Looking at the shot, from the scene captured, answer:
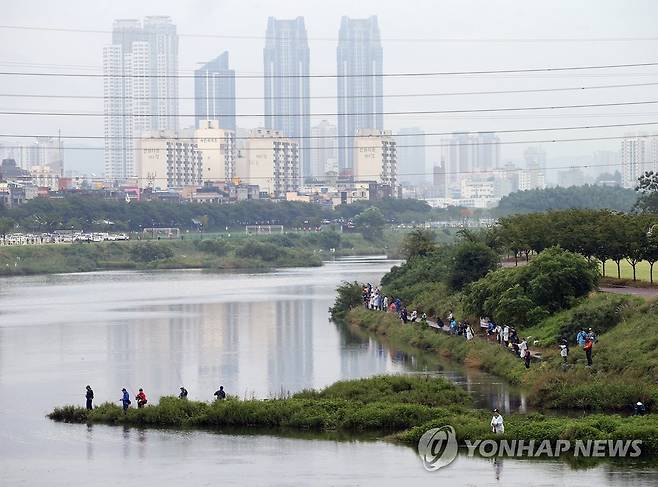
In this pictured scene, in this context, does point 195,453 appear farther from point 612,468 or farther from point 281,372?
point 281,372

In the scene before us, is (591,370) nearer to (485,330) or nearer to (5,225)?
(485,330)

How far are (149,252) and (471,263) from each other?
40.7m

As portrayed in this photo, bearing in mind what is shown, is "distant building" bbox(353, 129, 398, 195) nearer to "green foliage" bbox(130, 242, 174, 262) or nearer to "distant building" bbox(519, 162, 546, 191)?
"distant building" bbox(519, 162, 546, 191)

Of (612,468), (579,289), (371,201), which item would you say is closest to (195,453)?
(612,468)

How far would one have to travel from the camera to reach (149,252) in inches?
2896

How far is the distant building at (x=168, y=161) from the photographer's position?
139m

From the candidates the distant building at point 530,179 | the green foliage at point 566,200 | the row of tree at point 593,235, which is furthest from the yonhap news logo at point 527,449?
the distant building at point 530,179

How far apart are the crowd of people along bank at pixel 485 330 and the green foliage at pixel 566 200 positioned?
2158 inches

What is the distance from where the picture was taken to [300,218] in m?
100

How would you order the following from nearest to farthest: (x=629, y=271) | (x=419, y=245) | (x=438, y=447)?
(x=438, y=447), (x=629, y=271), (x=419, y=245)

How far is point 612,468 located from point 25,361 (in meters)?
16.8

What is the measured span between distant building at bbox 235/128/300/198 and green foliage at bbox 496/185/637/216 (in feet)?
128

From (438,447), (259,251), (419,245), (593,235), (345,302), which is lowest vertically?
(438,447)

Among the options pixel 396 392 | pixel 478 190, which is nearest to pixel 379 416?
pixel 396 392
